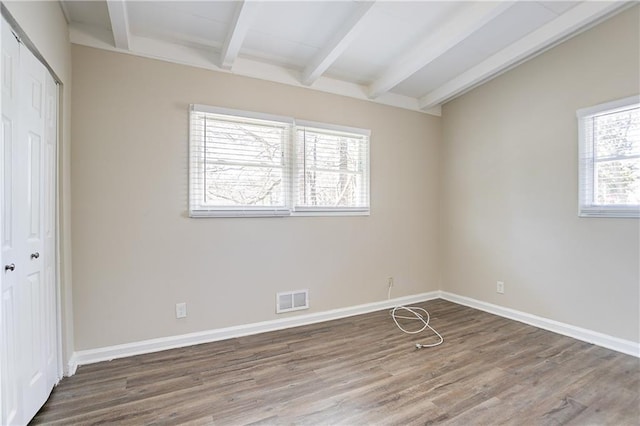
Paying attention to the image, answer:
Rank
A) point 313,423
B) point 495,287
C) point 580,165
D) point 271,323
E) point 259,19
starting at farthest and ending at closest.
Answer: point 495,287, point 271,323, point 580,165, point 259,19, point 313,423

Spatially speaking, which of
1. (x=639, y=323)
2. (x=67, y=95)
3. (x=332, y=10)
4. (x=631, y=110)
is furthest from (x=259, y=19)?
(x=639, y=323)

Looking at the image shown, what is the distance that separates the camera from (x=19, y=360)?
171cm

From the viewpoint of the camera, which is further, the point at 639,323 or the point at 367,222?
the point at 367,222

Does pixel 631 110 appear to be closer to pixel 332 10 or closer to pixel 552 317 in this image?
pixel 552 317

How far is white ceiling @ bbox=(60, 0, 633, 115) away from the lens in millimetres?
2473

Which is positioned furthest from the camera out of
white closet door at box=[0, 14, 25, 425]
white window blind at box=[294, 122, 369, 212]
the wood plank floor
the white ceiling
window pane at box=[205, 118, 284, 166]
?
white window blind at box=[294, 122, 369, 212]

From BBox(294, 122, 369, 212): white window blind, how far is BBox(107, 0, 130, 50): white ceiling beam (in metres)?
1.63

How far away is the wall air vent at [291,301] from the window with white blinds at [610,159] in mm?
2864

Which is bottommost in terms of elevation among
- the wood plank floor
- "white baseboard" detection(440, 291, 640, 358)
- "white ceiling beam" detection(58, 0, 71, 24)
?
the wood plank floor

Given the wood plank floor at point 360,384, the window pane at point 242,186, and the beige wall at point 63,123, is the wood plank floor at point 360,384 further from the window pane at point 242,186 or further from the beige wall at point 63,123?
the window pane at point 242,186

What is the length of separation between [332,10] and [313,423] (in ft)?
9.64

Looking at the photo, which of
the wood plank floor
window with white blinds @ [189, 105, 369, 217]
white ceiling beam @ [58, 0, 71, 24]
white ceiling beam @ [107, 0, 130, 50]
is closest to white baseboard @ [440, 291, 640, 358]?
the wood plank floor

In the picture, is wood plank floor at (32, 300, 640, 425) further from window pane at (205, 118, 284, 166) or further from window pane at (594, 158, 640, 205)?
window pane at (205, 118, 284, 166)

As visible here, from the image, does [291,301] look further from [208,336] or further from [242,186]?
[242,186]
